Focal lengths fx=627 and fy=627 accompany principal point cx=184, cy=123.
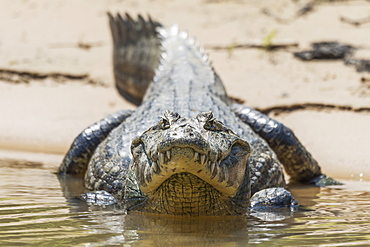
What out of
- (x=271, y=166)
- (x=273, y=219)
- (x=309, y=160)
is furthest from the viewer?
(x=309, y=160)

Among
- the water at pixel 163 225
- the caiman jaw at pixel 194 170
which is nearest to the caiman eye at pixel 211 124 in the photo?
the caiman jaw at pixel 194 170

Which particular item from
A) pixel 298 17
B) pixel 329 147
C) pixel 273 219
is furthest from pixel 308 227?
pixel 298 17

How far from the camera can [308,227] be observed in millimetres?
3719

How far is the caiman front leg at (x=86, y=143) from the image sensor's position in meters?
5.79

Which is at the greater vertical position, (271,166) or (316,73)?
(316,73)

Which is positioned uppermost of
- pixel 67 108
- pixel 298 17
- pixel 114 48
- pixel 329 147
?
pixel 298 17

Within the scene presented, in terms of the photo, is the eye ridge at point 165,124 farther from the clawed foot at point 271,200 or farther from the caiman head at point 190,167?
the clawed foot at point 271,200

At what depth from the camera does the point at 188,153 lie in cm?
333

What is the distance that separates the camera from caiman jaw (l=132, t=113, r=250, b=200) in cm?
333

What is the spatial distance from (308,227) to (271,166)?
4.37 feet

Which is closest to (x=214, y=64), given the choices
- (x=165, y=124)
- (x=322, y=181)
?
(x=322, y=181)

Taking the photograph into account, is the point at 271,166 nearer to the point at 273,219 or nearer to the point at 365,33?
the point at 273,219

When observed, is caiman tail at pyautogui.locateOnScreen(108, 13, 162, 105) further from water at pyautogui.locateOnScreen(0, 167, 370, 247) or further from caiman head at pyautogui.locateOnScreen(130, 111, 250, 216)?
caiman head at pyautogui.locateOnScreen(130, 111, 250, 216)

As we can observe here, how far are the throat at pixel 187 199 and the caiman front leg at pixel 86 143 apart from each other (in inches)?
69.7
